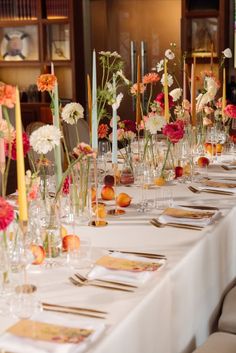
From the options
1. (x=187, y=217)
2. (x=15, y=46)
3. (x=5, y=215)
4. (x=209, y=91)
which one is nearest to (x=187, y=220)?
(x=187, y=217)

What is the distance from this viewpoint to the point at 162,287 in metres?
1.76

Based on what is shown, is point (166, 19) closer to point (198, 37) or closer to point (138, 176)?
point (198, 37)

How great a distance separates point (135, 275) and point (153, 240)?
14.6 inches

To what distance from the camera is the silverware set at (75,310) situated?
1.56 meters

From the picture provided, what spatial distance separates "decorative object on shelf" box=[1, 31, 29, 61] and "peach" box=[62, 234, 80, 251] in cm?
555

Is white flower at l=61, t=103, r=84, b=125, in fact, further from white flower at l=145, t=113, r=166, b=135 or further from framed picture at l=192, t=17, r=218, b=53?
framed picture at l=192, t=17, r=218, b=53

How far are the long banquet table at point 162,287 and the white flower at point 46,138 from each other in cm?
37

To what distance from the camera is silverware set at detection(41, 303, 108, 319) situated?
61.3 inches

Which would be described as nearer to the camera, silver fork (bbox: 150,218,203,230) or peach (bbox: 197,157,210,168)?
silver fork (bbox: 150,218,203,230)

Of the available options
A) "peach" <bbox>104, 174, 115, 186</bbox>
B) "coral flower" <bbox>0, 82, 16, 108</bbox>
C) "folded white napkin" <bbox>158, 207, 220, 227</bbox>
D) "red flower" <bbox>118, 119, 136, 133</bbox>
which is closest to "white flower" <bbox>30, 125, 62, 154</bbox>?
"coral flower" <bbox>0, 82, 16, 108</bbox>

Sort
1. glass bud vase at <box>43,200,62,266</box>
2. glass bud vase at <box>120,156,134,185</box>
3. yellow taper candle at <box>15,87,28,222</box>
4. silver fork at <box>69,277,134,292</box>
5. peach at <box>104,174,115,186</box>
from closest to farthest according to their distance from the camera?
1. yellow taper candle at <box>15,87,28,222</box>
2. silver fork at <box>69,277,134,292</box>
3. glass bud vase at <box>43,200,62,266</box>
4. peach at <box>104,174,115,186</box>
5. glass bud vase at <box>120,156,134,185</box>

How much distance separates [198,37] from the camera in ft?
22.2

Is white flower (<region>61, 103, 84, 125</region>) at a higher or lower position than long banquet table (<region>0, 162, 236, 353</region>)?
higher

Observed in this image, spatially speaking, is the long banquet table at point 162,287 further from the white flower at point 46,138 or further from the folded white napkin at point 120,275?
the white flower at point 46,138
